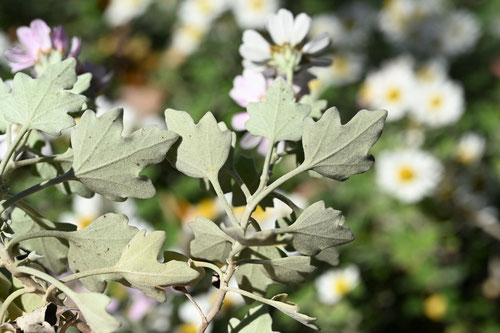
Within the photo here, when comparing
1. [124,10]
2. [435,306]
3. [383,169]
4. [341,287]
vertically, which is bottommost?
[435,306]

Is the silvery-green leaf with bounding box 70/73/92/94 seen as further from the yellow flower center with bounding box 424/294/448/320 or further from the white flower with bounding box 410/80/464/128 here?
the white flower with bounding box 410/80/464/128

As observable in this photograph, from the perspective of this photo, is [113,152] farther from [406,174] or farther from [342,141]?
[406,174]

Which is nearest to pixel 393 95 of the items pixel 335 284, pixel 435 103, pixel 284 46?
pixel 435 103

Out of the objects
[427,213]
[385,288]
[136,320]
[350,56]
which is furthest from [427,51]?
[136,320]

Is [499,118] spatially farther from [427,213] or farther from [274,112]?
[274,112]

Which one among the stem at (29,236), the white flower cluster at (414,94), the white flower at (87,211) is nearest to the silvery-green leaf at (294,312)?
the stem at (29,236)

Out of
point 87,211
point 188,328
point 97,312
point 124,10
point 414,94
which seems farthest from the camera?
point 124,10
